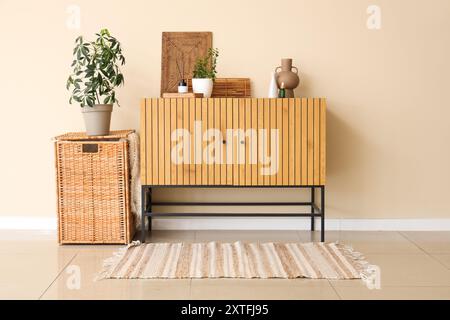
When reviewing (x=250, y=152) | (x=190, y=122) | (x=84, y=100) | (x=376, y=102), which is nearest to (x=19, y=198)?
(x=84, y=100)

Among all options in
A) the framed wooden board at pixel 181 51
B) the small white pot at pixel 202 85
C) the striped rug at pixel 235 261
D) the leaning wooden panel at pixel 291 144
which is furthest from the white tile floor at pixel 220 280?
the framed wooden board at pixel 181 51

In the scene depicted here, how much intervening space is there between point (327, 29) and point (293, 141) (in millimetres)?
964

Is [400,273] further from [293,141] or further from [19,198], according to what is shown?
[19,198]

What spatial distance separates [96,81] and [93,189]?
0.74 m

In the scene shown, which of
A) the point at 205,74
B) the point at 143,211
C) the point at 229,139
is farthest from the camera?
the point at 205,74

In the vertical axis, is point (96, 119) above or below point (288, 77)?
below

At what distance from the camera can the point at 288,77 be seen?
15.1ft

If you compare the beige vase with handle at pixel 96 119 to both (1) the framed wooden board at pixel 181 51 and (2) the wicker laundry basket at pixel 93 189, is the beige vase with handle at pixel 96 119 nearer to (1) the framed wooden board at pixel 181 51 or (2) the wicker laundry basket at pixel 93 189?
(2) the wicker laundry basket at pixel 93 189

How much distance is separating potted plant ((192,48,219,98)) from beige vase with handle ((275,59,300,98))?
467 millimetres

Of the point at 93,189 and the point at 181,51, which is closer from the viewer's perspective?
the point at 93,189

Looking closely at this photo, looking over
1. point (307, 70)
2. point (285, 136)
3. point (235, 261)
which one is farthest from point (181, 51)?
point (235, 261)

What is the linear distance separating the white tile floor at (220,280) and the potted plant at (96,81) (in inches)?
33.9

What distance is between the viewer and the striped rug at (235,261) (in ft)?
12.2

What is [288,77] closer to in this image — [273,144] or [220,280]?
[273,144]
